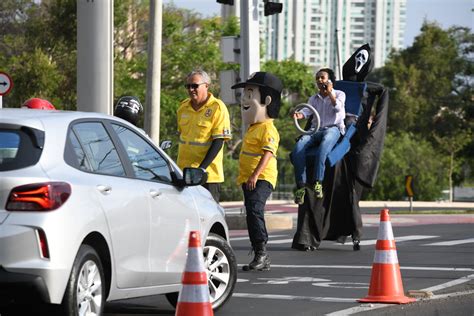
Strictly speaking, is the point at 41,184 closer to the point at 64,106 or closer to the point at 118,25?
the point at 64,106

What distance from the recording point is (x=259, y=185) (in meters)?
12.4

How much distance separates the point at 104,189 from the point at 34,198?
2.46 feet

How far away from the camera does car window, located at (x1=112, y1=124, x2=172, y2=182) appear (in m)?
8.48

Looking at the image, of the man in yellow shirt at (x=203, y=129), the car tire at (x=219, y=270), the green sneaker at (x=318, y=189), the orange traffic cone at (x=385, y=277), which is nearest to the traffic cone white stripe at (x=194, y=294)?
the car tire at (x=219, y=270)

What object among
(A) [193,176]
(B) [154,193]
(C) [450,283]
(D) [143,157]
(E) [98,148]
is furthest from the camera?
(C) [450,283]

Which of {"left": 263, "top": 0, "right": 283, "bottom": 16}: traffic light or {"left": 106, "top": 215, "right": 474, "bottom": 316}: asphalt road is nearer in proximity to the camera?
{"left": 106, "top": 215, "right": 474, "bottom": 316}: asphalt road

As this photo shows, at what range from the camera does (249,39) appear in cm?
2080

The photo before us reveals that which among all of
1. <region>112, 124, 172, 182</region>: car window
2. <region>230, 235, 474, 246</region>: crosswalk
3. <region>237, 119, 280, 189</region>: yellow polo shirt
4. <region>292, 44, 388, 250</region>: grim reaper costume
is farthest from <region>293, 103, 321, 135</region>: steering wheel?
<region>112, 124, 172, 182</region>: car window

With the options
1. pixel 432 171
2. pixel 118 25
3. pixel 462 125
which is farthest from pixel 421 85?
pixel 118 25

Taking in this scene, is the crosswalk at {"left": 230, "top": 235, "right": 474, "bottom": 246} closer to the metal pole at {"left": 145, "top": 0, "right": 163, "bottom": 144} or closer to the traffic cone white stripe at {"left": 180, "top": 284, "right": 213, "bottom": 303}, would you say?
the metal pole at {"left": 145, "top": 0, "right": 163, "bottom": 144}

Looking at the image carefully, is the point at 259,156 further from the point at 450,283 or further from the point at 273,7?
the point at 273,7

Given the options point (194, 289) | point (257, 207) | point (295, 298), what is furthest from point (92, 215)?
point (257, 207)

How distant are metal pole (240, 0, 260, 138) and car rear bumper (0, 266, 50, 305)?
13782 mm

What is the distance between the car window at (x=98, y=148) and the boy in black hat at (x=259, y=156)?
162 inches
